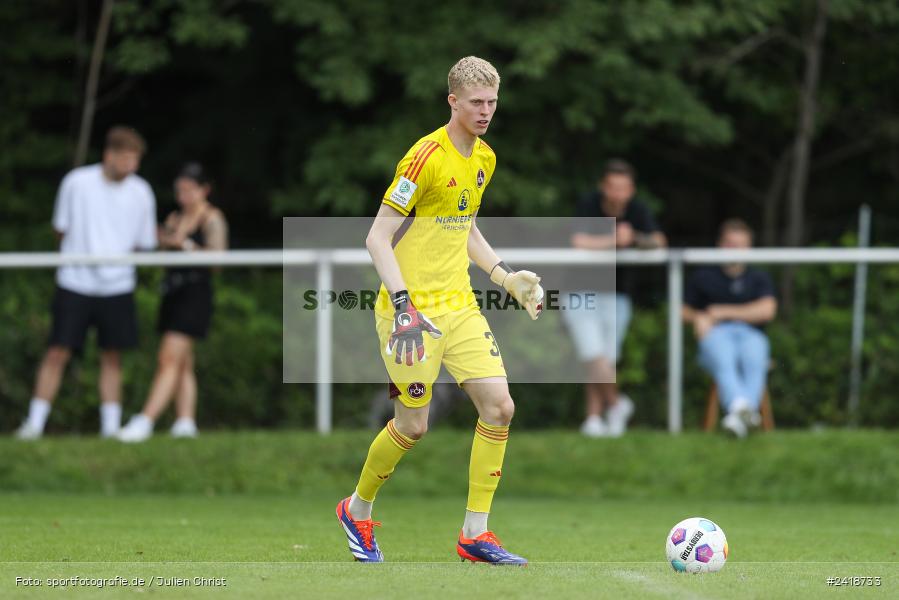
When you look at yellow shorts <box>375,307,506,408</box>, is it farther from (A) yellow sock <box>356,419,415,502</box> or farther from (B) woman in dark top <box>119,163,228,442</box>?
(B) woman in dark top <box>119,163,228,442</box>

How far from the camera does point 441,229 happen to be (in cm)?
712

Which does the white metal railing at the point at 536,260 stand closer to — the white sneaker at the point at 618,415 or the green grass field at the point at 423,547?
the white sneaker at the point at 618,415

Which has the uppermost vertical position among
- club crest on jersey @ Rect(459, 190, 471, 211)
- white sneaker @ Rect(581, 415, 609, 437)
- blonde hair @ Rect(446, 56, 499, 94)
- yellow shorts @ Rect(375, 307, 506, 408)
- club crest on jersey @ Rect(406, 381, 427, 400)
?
blonde hair @ Rect(446, 56, 499, 94)

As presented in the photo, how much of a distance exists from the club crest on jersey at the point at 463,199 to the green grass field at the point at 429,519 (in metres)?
1.71

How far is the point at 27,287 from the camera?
12.3 m

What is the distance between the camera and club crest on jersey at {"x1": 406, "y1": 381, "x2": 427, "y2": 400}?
7094mm

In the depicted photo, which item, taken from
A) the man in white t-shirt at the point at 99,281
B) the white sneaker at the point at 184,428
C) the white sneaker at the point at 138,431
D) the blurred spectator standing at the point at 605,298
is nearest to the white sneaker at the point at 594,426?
the blurred spectator standing at the point at 605,298

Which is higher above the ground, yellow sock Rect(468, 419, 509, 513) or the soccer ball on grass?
yellow sock Rect(468, 419, 509, 513)

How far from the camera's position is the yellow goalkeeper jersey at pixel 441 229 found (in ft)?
23.0

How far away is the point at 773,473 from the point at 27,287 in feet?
20.7

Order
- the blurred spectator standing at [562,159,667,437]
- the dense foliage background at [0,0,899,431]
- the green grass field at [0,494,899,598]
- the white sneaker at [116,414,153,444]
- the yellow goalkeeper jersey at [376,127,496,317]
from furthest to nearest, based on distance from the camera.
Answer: the dense foliage background at [0,0,899,431]
the blurred spectator standing at [562,159,667,437]
the white sneaker at [116,414,153,444]
the yellow goalkeeper jersey at [376,127,496,317]
the green grass field at [0,494,899,598]

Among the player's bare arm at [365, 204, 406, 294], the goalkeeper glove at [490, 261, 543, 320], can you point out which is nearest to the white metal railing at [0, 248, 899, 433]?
the goalkeeper glove at [490, 261, 543, 320]

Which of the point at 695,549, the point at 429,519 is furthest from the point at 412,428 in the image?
the point at 429,519

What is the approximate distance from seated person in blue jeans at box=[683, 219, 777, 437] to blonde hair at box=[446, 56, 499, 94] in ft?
17.6
